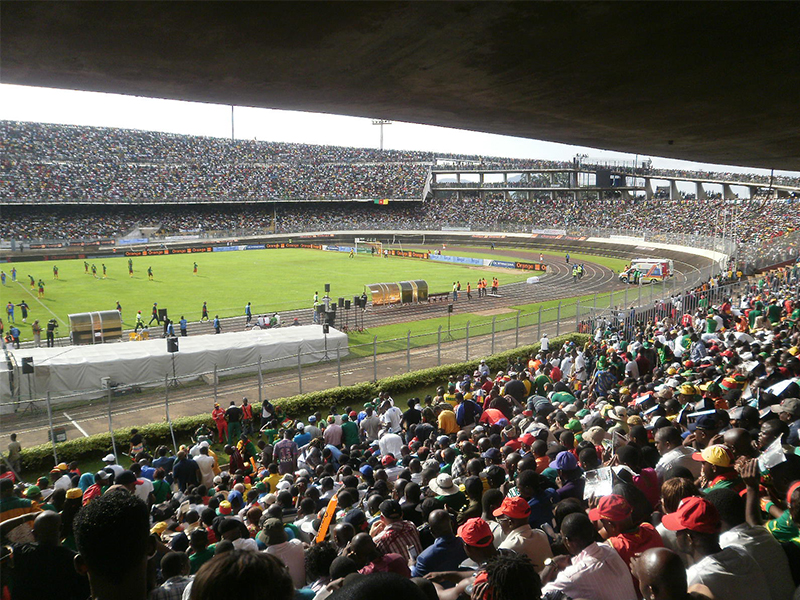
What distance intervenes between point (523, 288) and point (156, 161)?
69939mm

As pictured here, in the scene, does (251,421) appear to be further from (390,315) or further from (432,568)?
(390,315)

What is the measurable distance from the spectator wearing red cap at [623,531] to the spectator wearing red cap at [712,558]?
0.97ft

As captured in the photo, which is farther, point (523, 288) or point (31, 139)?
point (31, 139)

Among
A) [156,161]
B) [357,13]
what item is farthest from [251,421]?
[156,161]

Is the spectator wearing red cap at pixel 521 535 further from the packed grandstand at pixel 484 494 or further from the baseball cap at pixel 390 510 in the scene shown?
the baseball cap at pixel 390 510

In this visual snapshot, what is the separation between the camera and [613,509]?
14.2ft

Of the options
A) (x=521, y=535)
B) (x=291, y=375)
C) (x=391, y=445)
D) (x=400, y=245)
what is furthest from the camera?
(x=400, y=245)

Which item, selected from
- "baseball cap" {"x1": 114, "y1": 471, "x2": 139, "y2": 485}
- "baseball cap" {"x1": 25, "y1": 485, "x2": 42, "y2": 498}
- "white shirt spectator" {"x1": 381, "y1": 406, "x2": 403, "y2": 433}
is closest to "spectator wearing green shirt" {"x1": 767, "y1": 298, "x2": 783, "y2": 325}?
"white shirt spectator" {"x1": 381, "y1": 406, "x2": 403, "y2": 433}

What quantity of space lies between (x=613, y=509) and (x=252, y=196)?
8862 cm

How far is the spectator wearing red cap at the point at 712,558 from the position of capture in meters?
3.50

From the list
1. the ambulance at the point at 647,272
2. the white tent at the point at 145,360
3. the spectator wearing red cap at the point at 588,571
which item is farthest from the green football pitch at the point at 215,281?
the spectator wearing red cap at the point at 588,571

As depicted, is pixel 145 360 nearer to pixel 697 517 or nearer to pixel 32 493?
pixel 32 493

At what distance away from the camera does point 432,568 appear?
15.1 ft

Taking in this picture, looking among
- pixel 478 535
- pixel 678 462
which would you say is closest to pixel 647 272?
pixel 678 462
